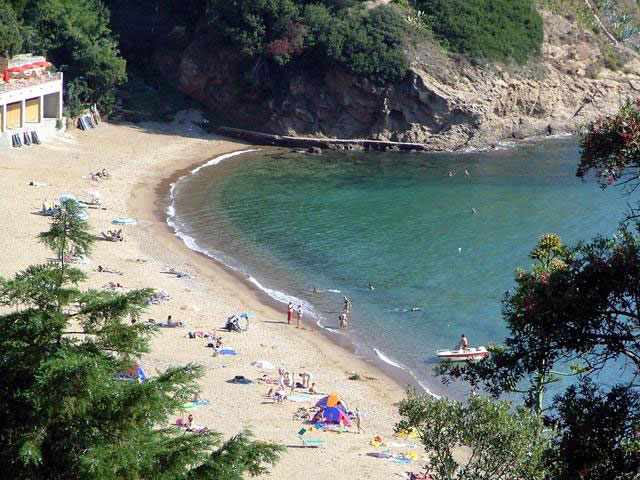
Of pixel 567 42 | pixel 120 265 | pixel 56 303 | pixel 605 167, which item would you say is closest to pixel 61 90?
pixel 120 265

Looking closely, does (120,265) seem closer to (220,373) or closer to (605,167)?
(220,373)

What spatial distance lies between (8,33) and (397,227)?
25853 mm

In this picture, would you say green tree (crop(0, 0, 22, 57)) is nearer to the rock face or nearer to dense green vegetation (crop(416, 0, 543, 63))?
the rock face

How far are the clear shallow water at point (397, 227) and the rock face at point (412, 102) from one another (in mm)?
2488

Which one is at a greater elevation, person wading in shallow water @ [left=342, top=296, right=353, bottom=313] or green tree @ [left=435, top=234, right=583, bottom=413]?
green tree @ [left=435, top=234, right=583, bottom=413]

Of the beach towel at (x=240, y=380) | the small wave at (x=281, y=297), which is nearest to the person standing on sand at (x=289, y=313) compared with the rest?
the small wave at (x=281, y=297)

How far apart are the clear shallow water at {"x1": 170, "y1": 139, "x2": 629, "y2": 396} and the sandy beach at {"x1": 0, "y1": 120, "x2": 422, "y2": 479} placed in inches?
64.4

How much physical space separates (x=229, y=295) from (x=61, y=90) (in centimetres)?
2583

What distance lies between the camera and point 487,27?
7338 cm

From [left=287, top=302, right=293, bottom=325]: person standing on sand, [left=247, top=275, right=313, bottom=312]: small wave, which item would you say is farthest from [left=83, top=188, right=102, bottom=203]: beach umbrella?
[left=287, top=302, right=293, bottom=325]: person standing on sand

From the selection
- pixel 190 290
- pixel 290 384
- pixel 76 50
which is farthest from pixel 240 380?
pixel 76 50

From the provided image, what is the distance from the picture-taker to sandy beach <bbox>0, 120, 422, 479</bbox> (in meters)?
28.1

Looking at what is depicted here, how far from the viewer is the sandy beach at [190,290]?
28.1 meters

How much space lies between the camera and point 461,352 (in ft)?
115
